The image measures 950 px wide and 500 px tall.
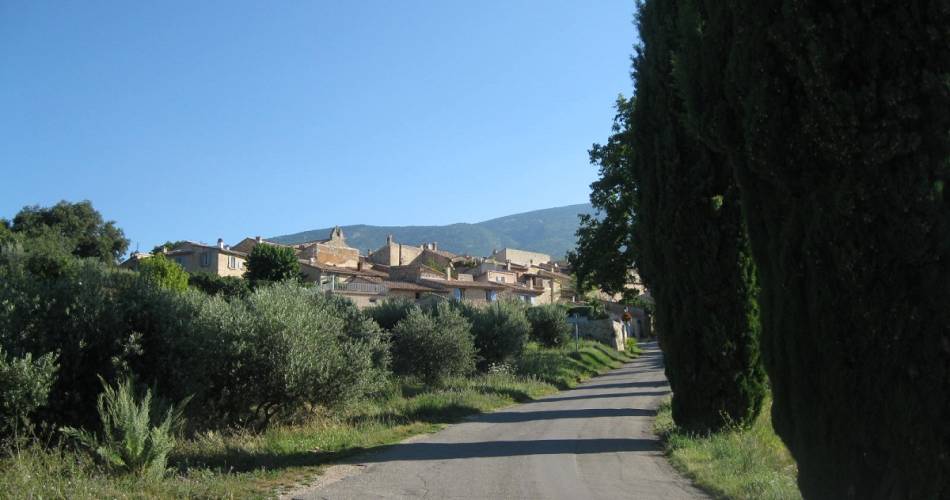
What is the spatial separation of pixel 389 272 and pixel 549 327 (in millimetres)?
39690

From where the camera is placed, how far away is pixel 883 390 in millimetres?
4742

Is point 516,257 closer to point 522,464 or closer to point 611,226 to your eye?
point 611,226

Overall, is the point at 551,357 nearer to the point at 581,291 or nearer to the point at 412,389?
the point at 581,291

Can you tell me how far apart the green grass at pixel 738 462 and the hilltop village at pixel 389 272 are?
62.1ft

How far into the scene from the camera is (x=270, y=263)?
55.1m

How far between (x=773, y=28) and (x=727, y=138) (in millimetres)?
1015

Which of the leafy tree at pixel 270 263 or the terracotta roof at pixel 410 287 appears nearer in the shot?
the leafy tree at pixel 270 263

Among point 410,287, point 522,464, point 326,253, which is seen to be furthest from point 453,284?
point 522,464

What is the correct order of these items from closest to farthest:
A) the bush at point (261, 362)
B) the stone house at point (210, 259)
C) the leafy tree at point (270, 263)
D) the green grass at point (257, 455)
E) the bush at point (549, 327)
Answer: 1. the green grass at point (257, 455)
2. the bush at point (261, 362)
3. the bush at point (549, 327)
4. the leafy tree at point (270, 263)
5. the stone house at point (210, 259)

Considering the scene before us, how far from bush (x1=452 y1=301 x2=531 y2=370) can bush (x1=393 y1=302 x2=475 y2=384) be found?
425 cm

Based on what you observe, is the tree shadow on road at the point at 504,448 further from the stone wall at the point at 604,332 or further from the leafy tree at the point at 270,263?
the leafy tree at the point at 270,263

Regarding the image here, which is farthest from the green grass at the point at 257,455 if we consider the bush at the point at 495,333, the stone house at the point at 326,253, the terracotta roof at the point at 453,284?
the stone house at the point at 326,253

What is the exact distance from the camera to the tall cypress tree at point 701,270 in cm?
1226

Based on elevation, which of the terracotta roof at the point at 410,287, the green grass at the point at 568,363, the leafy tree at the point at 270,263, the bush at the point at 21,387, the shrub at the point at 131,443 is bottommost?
the green grass at the point at 568,363
